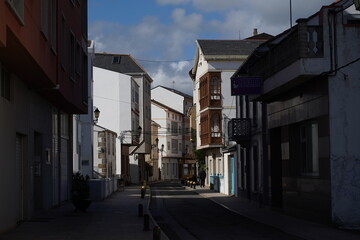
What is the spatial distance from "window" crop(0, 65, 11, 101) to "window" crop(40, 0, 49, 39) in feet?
5.21

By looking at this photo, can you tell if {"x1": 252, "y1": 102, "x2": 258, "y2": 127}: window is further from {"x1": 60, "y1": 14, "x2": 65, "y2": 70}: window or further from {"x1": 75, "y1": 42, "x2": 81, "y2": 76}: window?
{"x1": 60, "y1": 14, "x2": 65, "y2": 70}: window

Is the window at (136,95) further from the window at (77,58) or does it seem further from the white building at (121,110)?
the window at (77,58)

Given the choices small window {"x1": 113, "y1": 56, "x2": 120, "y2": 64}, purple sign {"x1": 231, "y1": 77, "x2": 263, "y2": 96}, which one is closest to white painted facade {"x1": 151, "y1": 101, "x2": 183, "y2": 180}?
small window {"x1": 113, "y1": 56, "x2": 120, "y2": 64}

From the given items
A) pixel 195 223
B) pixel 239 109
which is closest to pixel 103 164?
pixel 239 109

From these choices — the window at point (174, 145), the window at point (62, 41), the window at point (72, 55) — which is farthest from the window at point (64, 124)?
the window at point (174, 145)

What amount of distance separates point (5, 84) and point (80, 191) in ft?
22.4

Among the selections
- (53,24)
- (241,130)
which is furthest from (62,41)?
(241,130)

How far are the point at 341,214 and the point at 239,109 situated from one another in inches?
693

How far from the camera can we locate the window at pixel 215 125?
47594mm

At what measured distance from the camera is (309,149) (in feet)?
66.2

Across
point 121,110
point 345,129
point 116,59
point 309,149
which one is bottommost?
point 309,149

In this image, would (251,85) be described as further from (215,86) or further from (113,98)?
(113,98)

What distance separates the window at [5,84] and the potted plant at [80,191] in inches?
238

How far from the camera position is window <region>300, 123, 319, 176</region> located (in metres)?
19.4
